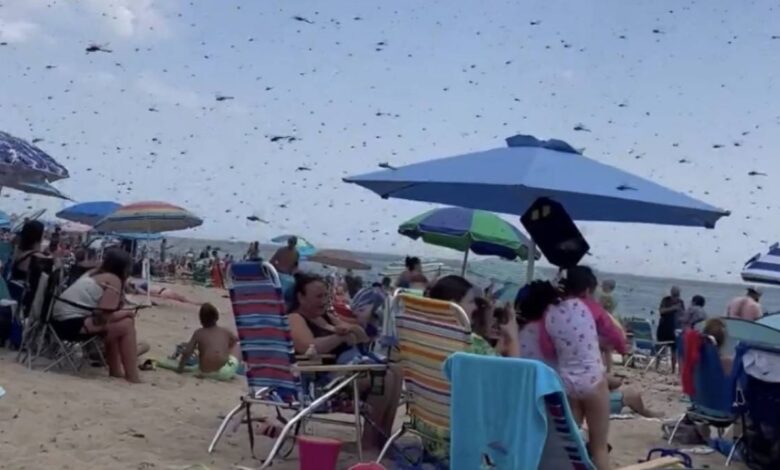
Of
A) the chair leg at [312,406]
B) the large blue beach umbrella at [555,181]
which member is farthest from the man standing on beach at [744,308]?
the chair leg at [312,406]

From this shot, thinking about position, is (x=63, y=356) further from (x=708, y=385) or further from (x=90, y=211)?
(x=90, y=211)

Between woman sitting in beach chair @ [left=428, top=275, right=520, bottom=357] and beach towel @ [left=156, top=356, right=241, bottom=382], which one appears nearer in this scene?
woman sitting in beach chair @ [left=428, top=275, right=520, bottom=357]

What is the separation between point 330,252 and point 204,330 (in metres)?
14.3

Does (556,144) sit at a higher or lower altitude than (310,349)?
higher

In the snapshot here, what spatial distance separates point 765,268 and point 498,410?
326 inches

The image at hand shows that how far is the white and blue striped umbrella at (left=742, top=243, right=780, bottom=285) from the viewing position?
10477 millimetres

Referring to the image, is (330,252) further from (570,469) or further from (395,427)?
(570,469)

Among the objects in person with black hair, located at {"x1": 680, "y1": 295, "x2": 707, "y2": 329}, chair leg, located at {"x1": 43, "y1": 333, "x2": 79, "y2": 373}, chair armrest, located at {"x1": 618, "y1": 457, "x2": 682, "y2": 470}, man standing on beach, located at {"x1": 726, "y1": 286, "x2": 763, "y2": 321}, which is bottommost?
chair leg, located at {"x1": 43, "y1": 333, "x2": 79, "y2": 373}

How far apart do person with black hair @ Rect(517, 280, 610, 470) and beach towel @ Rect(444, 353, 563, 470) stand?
35.7 inches

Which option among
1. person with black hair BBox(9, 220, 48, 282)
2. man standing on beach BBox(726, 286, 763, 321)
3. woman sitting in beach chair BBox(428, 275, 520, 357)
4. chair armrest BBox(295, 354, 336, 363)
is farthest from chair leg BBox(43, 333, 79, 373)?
man standing on beach BBox(726, 286, 763, 321)

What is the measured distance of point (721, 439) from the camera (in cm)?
595

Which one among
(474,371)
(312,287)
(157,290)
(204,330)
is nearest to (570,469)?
(474,371)

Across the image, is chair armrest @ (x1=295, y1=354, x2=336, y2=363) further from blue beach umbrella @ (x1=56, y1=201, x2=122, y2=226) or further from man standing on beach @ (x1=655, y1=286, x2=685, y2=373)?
blue beach umbrella @ (x1=56, y1=201, x2=122, y2=226)

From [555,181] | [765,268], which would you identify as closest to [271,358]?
[555,181]
